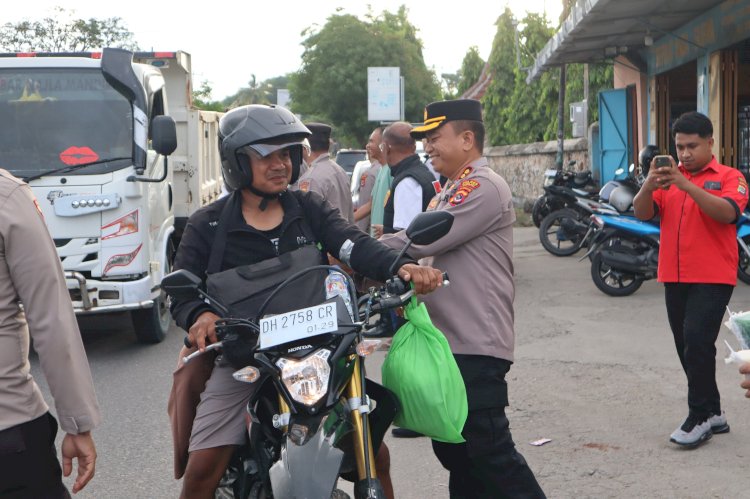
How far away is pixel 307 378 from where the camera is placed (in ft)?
9.83

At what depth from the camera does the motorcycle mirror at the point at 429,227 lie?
3.47m

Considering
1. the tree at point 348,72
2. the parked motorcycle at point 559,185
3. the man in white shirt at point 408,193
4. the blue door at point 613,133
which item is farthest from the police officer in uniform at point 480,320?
the tree at point 348,72

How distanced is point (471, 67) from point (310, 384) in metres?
48.8

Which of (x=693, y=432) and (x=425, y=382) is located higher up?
(x=425, y=382)

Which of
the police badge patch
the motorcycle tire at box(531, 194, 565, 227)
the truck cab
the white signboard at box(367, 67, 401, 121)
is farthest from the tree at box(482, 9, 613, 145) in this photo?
the police badge patch

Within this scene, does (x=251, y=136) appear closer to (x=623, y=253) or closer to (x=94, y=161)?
(x=94, y=161)

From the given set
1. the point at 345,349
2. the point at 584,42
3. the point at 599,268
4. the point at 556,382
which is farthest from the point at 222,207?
the point at 584,42

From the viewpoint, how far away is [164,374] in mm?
8133

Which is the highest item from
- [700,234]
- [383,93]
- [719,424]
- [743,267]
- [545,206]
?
[383,93]

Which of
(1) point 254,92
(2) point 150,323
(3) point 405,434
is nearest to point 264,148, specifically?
(3) point 405,434

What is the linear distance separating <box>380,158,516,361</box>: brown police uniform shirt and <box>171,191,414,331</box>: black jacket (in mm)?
347

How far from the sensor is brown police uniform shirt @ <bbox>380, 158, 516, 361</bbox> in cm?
396

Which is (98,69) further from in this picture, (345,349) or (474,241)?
(345,349)

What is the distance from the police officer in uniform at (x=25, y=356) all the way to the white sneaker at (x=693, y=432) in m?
3.75
